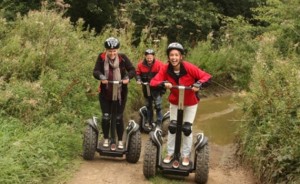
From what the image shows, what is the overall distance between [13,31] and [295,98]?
5.98 meters

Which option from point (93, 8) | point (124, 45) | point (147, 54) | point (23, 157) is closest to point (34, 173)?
point (23, 157)

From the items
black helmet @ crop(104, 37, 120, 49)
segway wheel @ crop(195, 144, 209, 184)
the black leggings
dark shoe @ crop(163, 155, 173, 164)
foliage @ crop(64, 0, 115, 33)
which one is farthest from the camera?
foliage @ crop(64, 0, 115, 33)

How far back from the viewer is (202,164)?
20.6ft

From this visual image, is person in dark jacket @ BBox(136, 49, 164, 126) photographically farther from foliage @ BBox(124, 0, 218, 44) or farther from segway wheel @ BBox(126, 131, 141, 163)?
foliage @ BBox(124, 0, 218, 44)

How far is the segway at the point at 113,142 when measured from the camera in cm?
688

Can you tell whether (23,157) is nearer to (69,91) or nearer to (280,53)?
(69,91)

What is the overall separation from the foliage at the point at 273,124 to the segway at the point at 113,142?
193 centimetres

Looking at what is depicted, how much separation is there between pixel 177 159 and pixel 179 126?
0.52m

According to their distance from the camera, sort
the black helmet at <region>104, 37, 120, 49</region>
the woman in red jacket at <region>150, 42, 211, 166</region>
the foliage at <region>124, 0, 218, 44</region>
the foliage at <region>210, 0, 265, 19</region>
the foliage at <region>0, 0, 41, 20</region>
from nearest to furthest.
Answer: the woman in red jacket at <region>150, 42, 211, 166</region>
the black helmet at <region>104, 37, 120, 49</region>
the foliage at <region>0, 0, 41, 20</region>
the foliage at <region>124, 0, 218, 44</region>
the foliage at <region>210, 0, 265, 19</region>

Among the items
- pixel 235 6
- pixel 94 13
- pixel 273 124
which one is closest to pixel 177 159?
pixel 273 124

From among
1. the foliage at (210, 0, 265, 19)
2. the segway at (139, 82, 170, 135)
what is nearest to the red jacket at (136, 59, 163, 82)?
the segway at (139, 82, 170, 135)

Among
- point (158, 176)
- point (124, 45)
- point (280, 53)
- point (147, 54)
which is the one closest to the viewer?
point (158, 176)

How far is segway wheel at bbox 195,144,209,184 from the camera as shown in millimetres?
6285

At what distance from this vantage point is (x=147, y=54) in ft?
30.1
